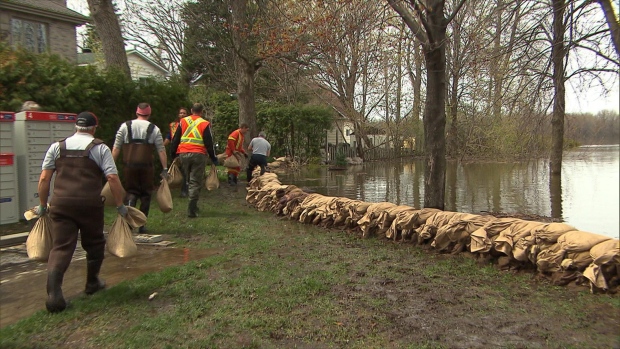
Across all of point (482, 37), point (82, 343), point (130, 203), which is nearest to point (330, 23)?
point (482, 37)

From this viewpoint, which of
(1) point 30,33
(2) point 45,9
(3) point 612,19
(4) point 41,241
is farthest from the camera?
(1) point 30,33

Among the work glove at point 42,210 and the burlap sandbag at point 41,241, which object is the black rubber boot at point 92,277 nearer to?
the burlap sandbag at point 41,241

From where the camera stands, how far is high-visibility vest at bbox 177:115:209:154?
26.4 feet

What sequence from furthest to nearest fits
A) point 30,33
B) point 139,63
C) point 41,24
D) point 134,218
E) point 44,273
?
point 139,63 → point 41,24 → point 30,33 → point 44,273 → point 134,218

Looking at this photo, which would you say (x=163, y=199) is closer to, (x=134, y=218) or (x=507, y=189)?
(x=134, y=218)

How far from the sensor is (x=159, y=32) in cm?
2908

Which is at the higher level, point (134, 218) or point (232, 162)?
point (232, 162)

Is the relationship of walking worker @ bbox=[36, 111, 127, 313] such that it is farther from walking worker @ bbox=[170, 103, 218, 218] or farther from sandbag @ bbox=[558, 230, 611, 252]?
sandbag @ bbox=[558, 230, 611, 252]

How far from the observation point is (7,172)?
7105 millimetres

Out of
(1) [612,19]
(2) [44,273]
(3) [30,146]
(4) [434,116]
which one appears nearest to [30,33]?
(3) [30,146]

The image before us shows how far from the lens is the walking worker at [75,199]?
3912mm

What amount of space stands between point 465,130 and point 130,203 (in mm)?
13409

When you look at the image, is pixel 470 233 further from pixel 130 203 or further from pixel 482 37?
pixel 482 37

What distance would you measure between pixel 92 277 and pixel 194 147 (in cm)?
411
